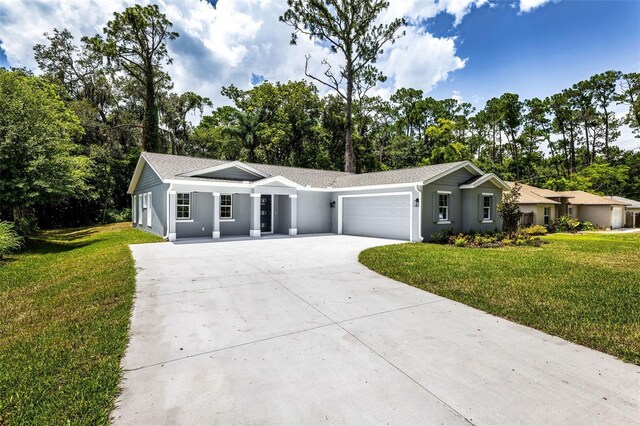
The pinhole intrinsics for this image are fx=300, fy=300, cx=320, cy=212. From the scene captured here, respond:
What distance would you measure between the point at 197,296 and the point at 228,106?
3431 centimetres

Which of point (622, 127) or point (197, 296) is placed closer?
point (197, 296)

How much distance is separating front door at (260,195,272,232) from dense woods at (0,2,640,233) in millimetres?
12242

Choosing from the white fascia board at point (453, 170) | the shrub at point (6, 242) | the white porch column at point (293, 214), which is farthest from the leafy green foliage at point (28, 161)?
the white fascia board at point (453, 170)

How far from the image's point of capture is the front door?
16203 mm

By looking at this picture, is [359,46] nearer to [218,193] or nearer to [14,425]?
[218,193]

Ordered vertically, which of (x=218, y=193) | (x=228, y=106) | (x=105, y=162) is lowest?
(x=218, y=193)

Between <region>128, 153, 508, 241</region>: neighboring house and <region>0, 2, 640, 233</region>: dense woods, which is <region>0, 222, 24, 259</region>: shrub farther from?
<region>0, 2, 640, 233</region>: dense woods

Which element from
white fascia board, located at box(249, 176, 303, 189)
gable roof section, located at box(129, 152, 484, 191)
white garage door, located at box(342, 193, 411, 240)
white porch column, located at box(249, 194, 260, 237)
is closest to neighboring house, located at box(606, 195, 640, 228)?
gable roof section, located at box(129, 152, 484, 191)

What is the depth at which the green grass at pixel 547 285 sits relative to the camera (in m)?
3.96

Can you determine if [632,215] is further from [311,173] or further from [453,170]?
[311,173]

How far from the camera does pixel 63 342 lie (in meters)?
3.50

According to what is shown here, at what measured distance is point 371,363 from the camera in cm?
313

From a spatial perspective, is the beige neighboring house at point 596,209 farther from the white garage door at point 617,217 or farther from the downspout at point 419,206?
the downspout at point 419,206

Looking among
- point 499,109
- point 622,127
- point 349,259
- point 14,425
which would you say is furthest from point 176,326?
point 622,127
